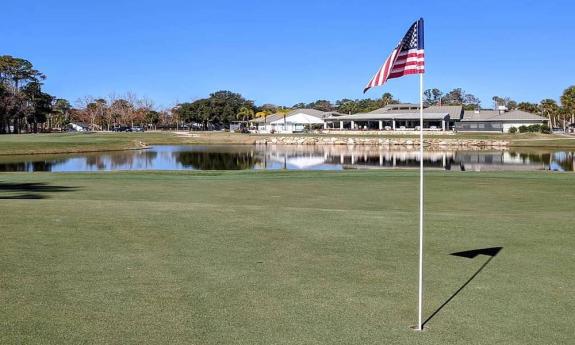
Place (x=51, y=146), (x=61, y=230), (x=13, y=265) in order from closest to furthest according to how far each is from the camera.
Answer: (x=13, y=265) → (x=61, y=230) → (x=51, y=146)

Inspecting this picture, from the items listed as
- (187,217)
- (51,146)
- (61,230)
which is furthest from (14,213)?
(51,146)

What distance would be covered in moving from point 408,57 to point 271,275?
358 cm

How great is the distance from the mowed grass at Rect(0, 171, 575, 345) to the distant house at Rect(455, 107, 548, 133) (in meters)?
108

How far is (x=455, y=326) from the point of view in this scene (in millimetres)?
6703

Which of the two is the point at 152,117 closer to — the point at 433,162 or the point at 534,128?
the point at 534,128

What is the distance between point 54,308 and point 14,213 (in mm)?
7064

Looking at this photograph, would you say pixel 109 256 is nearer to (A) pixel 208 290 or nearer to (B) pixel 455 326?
(A) pixel 208 290

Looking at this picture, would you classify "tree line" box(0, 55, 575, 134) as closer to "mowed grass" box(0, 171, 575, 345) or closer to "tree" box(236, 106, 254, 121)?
"tree" box(236, 106, 254, 121)

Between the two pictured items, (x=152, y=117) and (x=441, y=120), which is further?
(x=152, y=117)

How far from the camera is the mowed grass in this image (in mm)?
6473

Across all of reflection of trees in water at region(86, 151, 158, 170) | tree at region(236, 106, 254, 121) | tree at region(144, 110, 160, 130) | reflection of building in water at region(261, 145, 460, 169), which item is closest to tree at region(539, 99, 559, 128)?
tree at region(236, 106, 254, 121)

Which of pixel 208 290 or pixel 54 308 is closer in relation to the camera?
pixel 54 308

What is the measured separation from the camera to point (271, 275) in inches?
338

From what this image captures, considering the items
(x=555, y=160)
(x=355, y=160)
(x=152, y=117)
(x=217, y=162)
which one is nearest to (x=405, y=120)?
(x=355, y=160)
